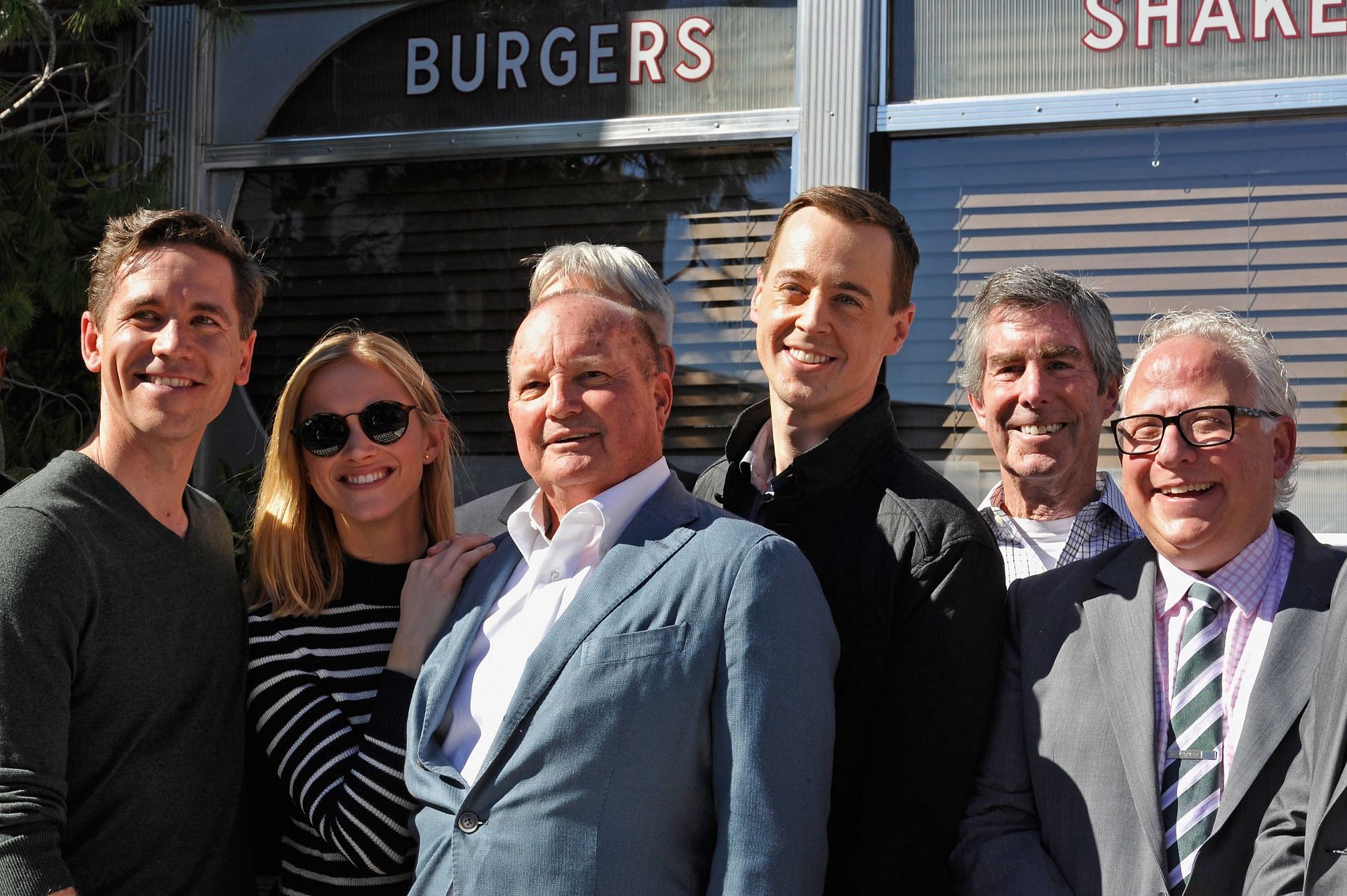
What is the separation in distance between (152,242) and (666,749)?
63.2 inches

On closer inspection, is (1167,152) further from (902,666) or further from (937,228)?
(902,666)

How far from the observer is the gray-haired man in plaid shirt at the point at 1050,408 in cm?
367

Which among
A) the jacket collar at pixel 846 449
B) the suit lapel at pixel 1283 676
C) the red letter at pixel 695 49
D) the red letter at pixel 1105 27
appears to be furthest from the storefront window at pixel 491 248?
the suit lapel at pixel 1283 676

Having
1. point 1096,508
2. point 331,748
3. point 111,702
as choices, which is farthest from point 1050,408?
point 111,702

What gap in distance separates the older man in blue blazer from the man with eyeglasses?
56cm

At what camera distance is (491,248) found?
17.1ft

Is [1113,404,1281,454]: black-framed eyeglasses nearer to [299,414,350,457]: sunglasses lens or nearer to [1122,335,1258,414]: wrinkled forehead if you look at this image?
[1122,335,1258,414]: wrinkled forehead

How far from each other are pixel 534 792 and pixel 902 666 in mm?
752

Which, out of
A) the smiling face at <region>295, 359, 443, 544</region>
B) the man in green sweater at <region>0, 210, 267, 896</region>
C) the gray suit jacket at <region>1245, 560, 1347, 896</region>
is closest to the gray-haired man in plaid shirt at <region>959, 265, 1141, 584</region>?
the gray suit jacket at <region>1245, 560, 1347, 896</region>

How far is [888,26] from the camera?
4883mm

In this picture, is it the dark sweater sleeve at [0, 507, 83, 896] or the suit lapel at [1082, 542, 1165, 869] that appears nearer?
the dark sweater sleeve at [0, 507, 83, 896]

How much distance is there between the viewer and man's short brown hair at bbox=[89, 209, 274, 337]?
119 inches

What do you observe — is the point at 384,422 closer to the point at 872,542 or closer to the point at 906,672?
the point at 872,542

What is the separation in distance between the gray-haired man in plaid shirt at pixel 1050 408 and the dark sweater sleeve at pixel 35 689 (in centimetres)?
223
